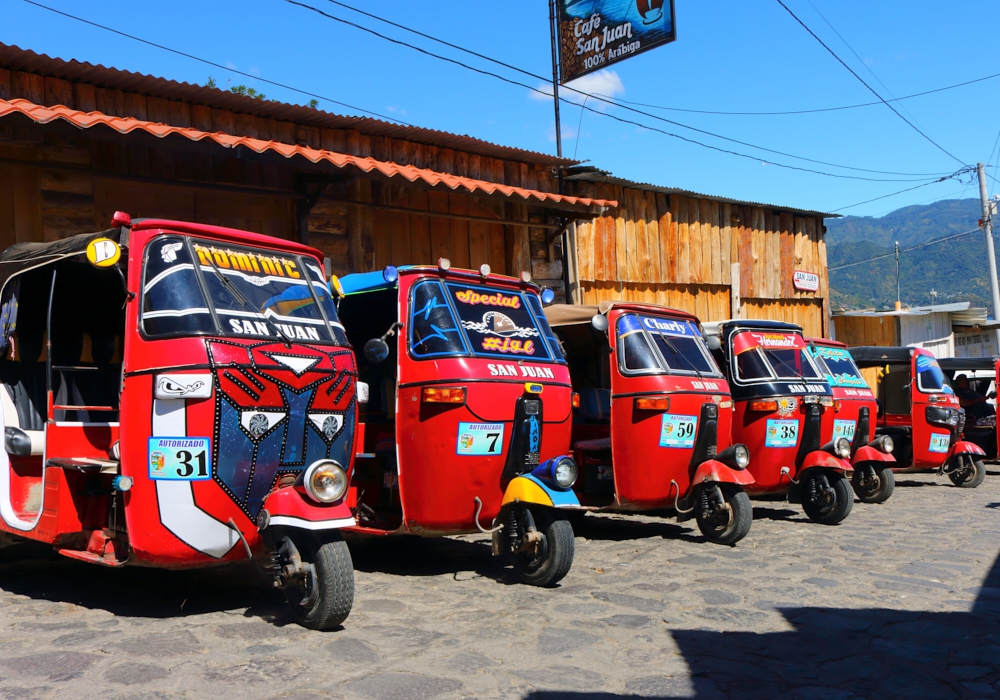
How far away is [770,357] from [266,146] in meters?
5.73

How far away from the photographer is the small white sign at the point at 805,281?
17.9m

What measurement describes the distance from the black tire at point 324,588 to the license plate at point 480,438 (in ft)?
5.17

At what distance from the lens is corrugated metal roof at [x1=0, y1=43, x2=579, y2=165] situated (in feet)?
26.8

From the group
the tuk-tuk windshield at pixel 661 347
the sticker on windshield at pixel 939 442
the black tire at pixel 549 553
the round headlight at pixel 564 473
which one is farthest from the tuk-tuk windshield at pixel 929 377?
the black tire at pixel 549 553

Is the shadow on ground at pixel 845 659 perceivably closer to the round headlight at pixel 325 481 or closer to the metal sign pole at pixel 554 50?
the round headlight at pixel 325 481

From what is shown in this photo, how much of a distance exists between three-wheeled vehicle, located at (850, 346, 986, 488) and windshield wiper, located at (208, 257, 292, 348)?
33.7 ft

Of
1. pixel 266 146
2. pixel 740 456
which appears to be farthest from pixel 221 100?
pixel 740 456

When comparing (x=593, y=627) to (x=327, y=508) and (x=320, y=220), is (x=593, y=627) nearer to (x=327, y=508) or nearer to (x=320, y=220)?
(x=327, y=508)

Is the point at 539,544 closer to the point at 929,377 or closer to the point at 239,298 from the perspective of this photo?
the point at 239,298

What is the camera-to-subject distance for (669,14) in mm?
12586

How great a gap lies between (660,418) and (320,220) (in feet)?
15.0

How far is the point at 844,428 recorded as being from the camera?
10797 millimetres

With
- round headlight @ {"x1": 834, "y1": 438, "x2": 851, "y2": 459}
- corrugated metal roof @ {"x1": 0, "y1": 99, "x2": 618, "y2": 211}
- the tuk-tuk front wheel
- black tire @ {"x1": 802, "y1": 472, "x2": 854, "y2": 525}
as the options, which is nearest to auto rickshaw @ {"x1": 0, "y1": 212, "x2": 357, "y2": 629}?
the tuk-tuk front wheel

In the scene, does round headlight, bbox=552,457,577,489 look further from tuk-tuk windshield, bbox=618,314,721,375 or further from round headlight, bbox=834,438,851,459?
round headlight, bbox=834,438,851,459
